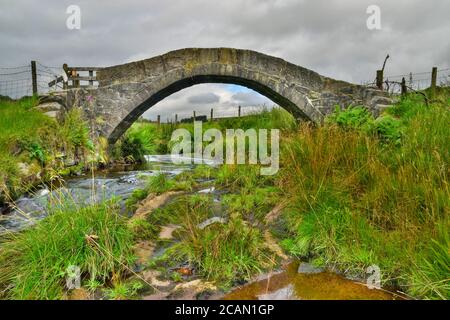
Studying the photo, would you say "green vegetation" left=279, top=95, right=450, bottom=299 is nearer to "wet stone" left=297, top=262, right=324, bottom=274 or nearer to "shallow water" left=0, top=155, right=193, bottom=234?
"wet stone" left=297, top=262, right=324, bottom=274

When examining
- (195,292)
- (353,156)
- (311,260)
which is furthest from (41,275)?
(353,156)

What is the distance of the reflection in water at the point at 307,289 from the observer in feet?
8.16

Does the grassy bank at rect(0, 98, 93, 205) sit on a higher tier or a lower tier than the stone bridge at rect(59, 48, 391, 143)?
lower

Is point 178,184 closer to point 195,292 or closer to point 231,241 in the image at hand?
point 231,241

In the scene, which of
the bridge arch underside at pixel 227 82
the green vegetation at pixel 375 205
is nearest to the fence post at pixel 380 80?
the bridge arch underside at pixel 227 82

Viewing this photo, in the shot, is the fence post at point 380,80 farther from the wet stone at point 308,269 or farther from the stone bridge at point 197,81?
the wet stone at point 308,269

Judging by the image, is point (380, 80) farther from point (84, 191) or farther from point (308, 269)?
point (308, 269)

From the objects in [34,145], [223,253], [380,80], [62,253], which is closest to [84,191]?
[34,145]

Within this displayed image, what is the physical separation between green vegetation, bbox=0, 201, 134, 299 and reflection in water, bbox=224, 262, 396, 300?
1076 mm

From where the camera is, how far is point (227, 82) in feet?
38.1

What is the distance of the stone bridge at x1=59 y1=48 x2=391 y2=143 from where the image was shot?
10.4 m

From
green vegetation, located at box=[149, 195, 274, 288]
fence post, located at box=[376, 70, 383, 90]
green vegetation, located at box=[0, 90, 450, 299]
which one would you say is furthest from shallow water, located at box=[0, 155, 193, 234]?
fence post, located at box=[376, 70, 383, 90]

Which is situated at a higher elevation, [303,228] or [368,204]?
[368,204]

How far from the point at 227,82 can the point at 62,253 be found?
9616mm
